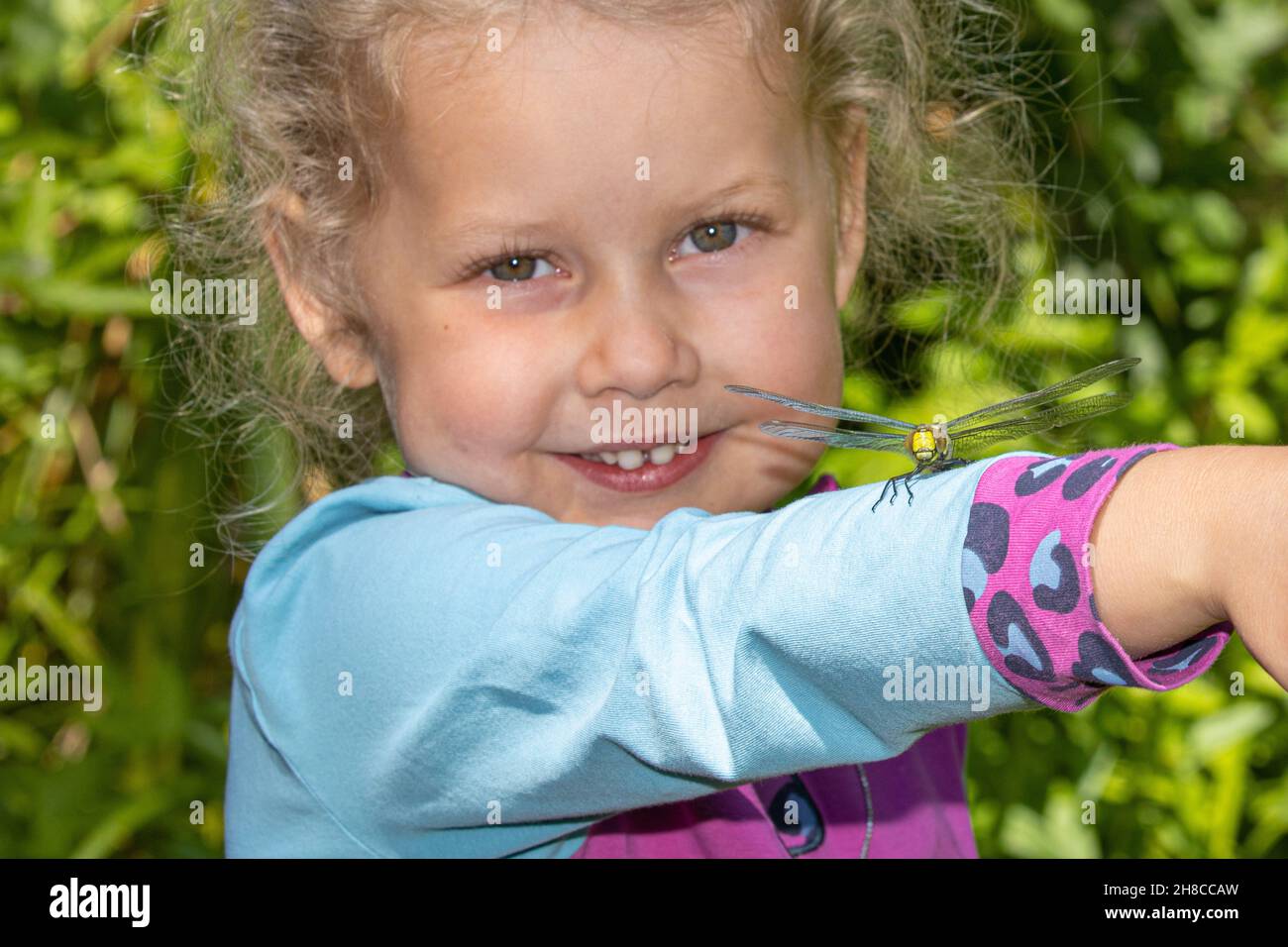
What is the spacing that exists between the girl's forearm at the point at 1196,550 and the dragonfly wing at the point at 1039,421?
0.56 feet

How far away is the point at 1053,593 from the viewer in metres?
0.53

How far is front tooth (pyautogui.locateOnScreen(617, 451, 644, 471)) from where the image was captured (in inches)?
34.4

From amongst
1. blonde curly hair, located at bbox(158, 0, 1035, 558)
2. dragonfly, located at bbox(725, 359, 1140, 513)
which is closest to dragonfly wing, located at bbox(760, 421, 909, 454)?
dragonfly, located at bbox(725, 359, 1140, 513)

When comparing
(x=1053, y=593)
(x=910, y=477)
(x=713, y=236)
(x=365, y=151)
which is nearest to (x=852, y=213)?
(x=713, y=236)

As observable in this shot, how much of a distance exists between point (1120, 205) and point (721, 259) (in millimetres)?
1040

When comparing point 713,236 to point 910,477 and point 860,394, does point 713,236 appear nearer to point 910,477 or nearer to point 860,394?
point 910,477

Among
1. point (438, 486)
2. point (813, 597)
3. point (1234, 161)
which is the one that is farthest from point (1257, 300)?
point (813, 597)

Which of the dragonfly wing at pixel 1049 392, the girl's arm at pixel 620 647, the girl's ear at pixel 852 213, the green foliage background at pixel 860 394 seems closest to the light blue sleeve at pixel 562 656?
the girl's arm at pixel 620 647

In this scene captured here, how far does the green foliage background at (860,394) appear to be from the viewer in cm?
165

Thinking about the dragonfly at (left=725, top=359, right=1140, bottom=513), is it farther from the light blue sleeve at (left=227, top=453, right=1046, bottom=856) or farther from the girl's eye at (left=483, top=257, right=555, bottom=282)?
the girl's eye at (left=483, top=257, right=555, bottom=282)

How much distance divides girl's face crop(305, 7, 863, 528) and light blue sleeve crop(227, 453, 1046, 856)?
0.06m

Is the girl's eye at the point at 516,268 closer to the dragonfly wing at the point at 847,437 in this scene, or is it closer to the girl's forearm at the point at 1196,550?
the dragonfly wing at the point at 847,437

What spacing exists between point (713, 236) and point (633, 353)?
0.10 metres

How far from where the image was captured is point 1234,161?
172cm
